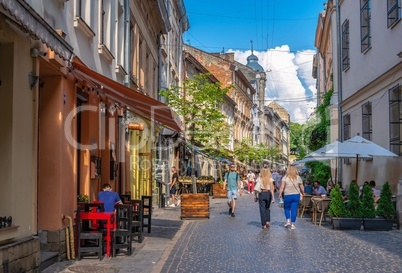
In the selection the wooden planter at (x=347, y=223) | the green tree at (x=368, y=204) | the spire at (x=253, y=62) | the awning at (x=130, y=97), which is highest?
the spire at (x=253, y=62)

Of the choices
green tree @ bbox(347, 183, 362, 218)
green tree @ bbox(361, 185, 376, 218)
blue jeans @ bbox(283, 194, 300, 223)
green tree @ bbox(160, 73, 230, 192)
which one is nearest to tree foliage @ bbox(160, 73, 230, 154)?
green tree @ bbox(160, 73, 230, 192)

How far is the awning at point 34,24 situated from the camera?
5613 mm

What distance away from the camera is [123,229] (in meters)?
10.6

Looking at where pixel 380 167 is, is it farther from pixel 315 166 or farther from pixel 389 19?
pixel 315 166

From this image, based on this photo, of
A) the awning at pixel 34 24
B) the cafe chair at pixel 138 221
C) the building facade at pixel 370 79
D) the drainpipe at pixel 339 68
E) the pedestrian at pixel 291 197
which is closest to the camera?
the awning at pixel 34 24

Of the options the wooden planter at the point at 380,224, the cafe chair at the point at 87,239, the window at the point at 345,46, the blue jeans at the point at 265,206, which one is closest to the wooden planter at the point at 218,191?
the window at the point at 345,46

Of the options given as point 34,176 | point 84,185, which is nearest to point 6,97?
point 34,176

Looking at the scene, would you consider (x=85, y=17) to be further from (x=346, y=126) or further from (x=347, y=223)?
(x=346, y=126)

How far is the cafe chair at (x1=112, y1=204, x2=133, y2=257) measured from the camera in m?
10.2

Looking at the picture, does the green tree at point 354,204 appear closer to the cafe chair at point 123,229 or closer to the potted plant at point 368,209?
the potted plant at point 368,209

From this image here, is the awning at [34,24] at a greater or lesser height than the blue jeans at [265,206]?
greater

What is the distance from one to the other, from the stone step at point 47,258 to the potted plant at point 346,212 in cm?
784

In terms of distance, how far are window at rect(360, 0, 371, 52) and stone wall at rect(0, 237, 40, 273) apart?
14.2 meters

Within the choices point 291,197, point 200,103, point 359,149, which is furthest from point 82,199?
point 200,103
